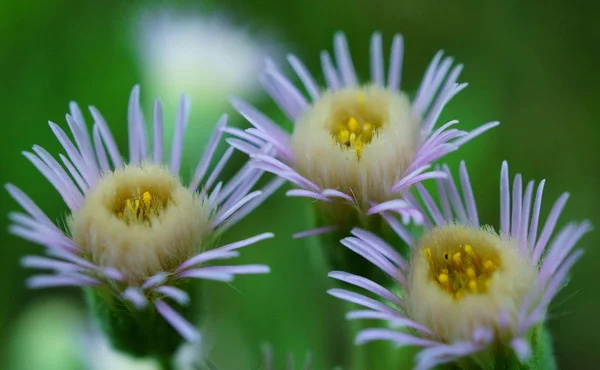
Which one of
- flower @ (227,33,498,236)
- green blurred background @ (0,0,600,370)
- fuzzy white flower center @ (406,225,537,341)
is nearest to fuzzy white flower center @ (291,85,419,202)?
flower @ (227,33,498,236)

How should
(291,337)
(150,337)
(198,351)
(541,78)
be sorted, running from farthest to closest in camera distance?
(541,78) < (291,337) < (198,351) < (150,337)

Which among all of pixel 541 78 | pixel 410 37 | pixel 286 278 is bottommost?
pixel 286 278

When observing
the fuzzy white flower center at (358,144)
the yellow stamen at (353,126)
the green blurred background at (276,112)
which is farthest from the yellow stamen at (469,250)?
the green blurred background at (276,112)

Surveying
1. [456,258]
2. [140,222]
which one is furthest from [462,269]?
[140,222]

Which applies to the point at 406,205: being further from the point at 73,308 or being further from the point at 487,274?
the point at 73,308

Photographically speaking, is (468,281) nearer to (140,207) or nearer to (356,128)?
(356,128)

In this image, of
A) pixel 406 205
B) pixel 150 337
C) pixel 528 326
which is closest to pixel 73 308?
pixel 150 337
